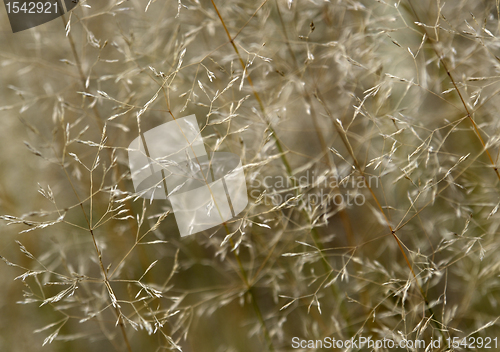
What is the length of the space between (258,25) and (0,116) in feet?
3.42

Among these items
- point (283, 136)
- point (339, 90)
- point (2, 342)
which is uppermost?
point (339, 90)

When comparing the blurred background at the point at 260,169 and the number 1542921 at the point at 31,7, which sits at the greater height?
the number 1542921 at the point at 31,7

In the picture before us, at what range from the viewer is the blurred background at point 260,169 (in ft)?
3.98

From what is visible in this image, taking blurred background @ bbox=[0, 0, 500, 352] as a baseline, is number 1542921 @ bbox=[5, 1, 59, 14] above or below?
above

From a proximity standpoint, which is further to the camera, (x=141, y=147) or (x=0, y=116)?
(x=0, y=116)

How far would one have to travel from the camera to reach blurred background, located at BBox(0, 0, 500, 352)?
1213 millimetres

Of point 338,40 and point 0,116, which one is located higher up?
point 338,40

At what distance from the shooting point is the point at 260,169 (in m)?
1.20

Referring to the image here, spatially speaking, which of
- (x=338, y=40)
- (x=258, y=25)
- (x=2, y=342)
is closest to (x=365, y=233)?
(x=338, y=40)

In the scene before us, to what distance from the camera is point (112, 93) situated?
125 cm

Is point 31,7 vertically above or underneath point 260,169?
above

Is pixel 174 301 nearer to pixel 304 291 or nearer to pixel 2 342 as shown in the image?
pixel 304 291

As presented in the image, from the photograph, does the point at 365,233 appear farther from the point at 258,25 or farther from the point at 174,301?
the point at 258,25

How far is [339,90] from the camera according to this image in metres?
1.24
